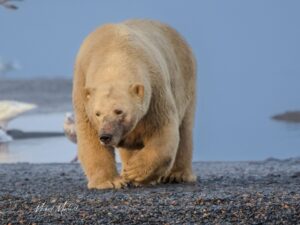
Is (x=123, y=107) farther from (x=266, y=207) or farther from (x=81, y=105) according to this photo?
(x=266, y=207)

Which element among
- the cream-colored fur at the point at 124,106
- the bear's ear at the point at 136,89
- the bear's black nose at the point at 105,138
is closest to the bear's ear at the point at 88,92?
the cream-colored fur at the point at 124,106

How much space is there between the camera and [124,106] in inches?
327

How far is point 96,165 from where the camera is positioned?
884 cm

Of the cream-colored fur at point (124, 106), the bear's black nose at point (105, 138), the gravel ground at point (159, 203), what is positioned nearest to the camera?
the gravel ground at point (159, 203)

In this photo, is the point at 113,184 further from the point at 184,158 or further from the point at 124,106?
the point at 184,158

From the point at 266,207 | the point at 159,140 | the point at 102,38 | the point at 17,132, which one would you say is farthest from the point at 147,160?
the point at 17,132

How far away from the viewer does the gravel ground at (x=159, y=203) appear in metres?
6.99

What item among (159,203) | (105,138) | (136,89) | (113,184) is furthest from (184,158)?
(159,203)

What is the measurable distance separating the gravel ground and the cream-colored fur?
0.20 m

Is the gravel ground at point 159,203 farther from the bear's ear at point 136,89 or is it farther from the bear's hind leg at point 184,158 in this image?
the bear's ear at point 136,89

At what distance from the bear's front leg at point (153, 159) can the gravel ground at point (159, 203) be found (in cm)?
11

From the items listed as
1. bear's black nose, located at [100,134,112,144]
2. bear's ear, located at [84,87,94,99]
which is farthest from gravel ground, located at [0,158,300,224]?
bear's ear, located at [84,87,94,99]

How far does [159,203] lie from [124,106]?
1022 mm

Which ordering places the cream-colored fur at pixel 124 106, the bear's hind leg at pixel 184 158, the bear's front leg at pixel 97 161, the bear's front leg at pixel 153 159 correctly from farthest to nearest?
the bear's hind leg at pixel 184 158 → the bear's front leg at pixel 97 161 → the bear's front leg at pixel 153 159 → the cream-colored fur at pixel 124 106
